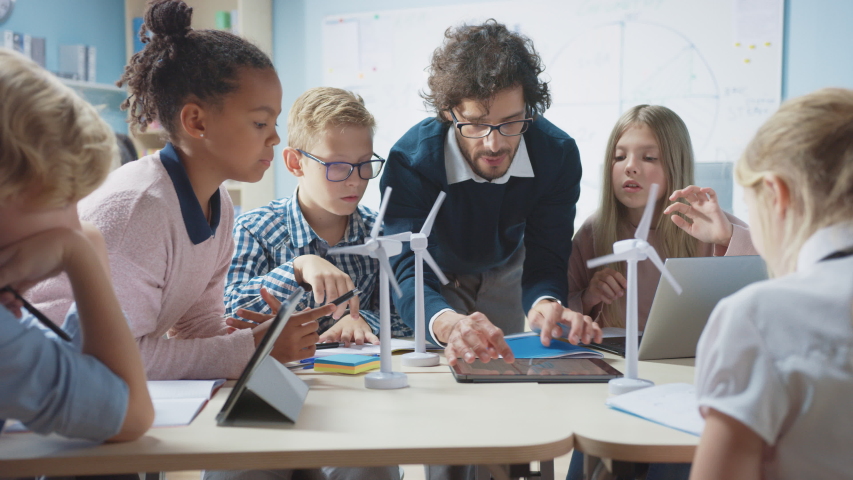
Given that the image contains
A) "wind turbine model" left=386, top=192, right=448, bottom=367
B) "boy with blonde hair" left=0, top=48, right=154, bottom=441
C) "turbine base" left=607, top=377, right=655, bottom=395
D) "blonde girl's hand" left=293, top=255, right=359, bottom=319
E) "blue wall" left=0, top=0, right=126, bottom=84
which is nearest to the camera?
"boy with blonde hair" left=0, top=48, right=154, bottom=441

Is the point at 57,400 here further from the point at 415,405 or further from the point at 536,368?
the point at 536,368

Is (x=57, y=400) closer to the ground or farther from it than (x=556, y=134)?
closer to the ground

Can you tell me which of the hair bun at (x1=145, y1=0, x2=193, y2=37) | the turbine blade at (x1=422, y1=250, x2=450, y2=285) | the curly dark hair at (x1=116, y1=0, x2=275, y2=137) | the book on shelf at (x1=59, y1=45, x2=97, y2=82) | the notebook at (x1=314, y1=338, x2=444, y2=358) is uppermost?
the book on shelf at (x1=59, y1=45, x2=97, y2=82)

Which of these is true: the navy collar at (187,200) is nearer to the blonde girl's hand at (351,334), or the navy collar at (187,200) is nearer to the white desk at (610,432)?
the blonde girl's hand at (351,334)

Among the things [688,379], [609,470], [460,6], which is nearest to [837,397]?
[609,470]

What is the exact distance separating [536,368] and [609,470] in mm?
364

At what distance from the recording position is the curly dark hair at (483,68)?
1.67 meters

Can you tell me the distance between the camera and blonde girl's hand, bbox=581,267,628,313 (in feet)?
5.78

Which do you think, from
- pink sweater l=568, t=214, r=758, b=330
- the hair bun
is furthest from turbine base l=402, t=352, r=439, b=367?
the hair bun

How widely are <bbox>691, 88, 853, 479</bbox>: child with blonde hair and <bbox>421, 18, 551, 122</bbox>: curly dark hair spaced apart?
3.15ft

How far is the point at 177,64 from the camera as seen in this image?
141cm

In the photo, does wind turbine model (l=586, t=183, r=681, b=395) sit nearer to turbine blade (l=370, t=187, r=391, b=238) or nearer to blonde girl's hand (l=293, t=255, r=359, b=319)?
turbine blade (l=370, t=187, r=391, b=238)

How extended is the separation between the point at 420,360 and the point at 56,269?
70 cm

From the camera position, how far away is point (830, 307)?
0.72 m
